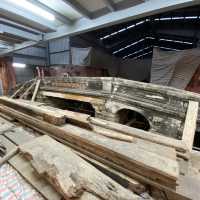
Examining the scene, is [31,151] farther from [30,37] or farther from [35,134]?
[30,37]

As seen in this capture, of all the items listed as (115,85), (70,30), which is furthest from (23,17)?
(115,85)

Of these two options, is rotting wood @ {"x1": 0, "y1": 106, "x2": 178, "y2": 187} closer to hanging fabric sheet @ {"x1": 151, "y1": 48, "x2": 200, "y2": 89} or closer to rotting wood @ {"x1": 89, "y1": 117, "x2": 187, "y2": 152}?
rotting wood @ {"x1": 89, "y1": 117, "x2": 187, "y2": 152}

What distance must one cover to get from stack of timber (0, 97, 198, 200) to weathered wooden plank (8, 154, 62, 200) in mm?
58

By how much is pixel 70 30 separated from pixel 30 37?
1204 millimetres

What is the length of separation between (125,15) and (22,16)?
1.52 meters

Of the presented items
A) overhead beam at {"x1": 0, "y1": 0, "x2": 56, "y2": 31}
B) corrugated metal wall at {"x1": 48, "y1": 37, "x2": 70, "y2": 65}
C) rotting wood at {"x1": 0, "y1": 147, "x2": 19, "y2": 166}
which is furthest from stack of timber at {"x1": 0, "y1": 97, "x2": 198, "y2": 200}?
corrugated metal wall at {"x1": 48, "y1": 37, "x2": 70, "y2": 65}

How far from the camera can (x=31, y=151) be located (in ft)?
4.15

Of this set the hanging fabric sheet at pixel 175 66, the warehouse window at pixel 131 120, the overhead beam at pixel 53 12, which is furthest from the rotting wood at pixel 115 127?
the hanging fabric sheet at pixel 175 66

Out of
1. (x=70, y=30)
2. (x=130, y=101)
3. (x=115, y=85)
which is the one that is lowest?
(x=130, y=101)

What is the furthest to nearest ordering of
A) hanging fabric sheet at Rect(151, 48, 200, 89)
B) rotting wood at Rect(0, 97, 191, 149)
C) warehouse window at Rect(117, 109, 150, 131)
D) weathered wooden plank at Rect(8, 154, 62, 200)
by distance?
hanging fabric sheet at Rect(151, 48, 200, 89)
warehouse window at Rect(117, 109, 150, 131)
rotting wood at Rect(0, 97, 191, 149)
weathered wooden plank at Rect(8, 154, 62, 200)

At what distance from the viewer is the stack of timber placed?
912 mm

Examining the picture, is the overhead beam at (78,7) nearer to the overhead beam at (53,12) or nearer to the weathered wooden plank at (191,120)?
the overhead beam at (53,12)

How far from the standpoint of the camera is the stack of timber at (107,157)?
91cm

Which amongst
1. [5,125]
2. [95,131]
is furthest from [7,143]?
[95,131]
